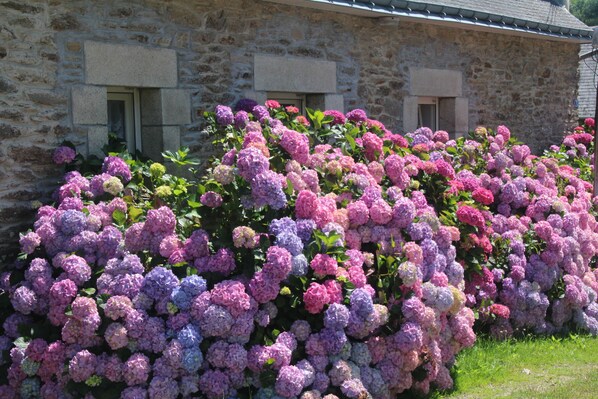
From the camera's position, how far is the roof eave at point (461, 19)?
26.2ft

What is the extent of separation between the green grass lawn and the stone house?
3177mm

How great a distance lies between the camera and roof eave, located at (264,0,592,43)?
7.98 m

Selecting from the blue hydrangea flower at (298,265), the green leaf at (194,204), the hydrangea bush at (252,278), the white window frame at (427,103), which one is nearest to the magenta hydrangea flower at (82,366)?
the hydrangea bush at (252,278)

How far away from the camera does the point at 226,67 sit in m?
7.51

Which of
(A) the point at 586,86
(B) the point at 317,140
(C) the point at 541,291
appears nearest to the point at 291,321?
(B) the point at 317,140

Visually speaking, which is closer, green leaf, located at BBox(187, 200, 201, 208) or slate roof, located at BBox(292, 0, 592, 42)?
green leaf, located at BBox(187, 200, 201, 208)

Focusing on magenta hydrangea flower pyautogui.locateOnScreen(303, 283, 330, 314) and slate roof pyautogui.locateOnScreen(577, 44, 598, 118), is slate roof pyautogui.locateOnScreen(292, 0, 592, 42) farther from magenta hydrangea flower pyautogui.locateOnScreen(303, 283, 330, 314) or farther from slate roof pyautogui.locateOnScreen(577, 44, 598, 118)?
slate roof pyautogui.locateOnScreen(577, 44, 598, 118)

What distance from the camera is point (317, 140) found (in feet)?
22.0

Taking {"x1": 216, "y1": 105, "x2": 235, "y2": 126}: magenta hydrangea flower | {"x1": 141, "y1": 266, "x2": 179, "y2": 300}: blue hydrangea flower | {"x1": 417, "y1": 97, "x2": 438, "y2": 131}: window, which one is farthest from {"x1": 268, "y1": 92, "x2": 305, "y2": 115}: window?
{"x1": 141, "y1": 266, "x2": 179, "y2": 300}: blue hydrangea flower

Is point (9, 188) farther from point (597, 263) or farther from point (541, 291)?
point (597, 263)

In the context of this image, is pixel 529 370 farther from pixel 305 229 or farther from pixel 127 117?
pixel 127 117

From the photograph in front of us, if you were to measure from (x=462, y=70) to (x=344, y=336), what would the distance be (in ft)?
22.2

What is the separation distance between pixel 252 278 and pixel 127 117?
3.01m

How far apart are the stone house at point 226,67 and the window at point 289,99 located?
2cm
